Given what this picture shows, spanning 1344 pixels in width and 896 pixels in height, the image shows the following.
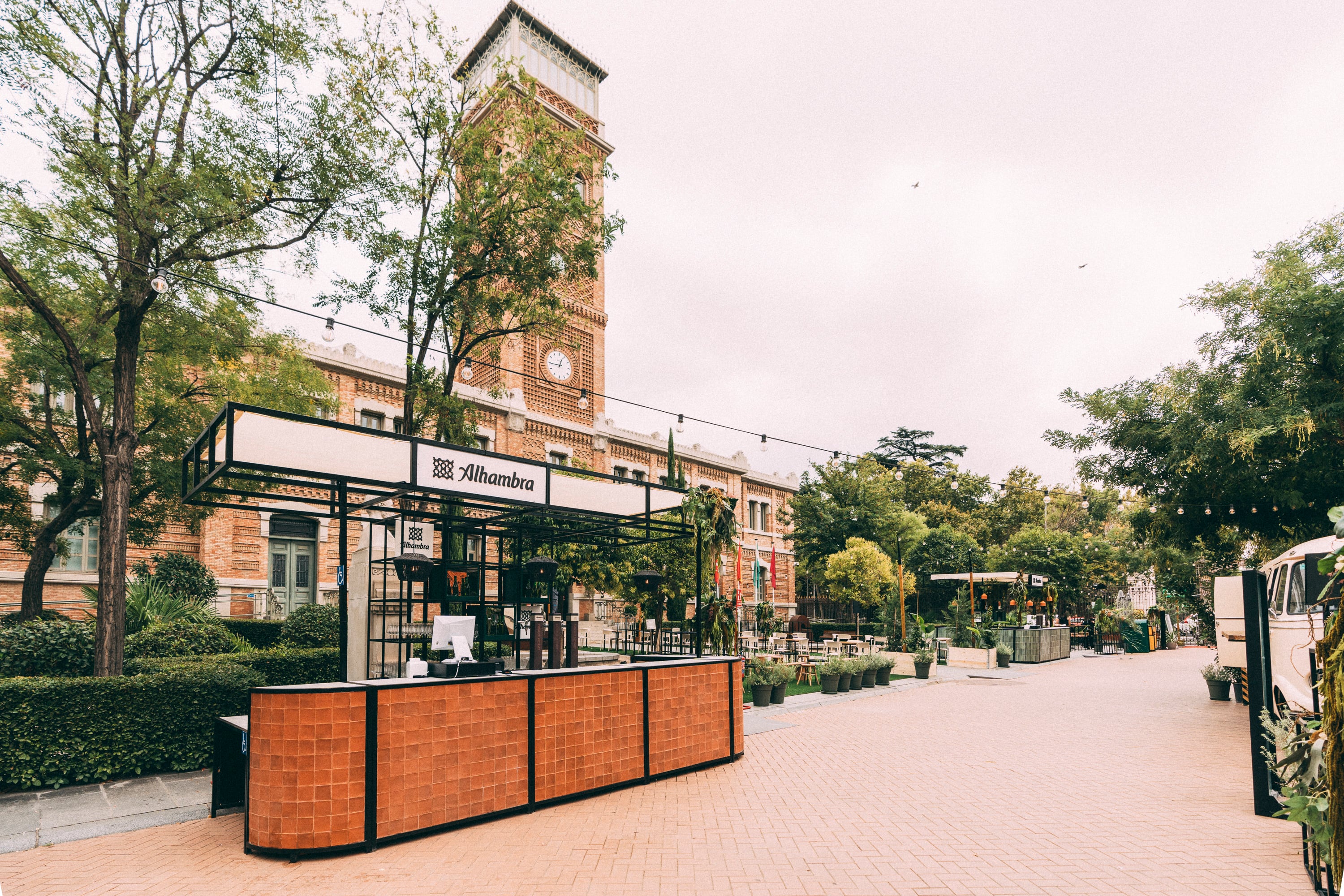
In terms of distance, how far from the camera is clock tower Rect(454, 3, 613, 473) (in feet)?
96.7

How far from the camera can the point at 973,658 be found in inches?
912

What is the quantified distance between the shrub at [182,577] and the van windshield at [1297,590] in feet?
67.5

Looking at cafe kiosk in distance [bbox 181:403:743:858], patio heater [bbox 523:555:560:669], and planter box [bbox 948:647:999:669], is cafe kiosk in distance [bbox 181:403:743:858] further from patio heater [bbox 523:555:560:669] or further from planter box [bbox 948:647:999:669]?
planter box [bbox 948:647:999:669]

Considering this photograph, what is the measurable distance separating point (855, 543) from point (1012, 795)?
23.6 metres

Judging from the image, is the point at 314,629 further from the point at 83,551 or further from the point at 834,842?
the point at 834,842

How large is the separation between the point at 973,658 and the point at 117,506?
2229 centimetres

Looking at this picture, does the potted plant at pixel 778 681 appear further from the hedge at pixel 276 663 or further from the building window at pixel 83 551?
the building window at pixel 83 551

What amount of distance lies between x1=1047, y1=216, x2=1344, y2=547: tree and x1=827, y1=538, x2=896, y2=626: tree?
13223mm

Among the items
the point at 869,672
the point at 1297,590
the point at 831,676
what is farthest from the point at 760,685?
the point at 1297,590

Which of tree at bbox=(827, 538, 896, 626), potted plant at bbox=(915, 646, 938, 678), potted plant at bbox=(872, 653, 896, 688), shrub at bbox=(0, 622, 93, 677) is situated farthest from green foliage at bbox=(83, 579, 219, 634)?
tree at bbox=(827, 538, 896, 626)

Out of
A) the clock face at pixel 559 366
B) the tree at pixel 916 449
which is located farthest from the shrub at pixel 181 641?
the tree at pixel 916 449

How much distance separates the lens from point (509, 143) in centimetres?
1516

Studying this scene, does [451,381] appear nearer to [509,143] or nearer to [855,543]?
[509,143]

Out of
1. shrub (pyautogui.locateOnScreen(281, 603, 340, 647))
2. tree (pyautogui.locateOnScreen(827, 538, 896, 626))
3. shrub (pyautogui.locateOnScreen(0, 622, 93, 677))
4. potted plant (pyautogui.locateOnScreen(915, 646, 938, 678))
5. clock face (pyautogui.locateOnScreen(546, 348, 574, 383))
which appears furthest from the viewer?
clock face (pyautogui.locateOnScreen(546, 348, 574, 383))
